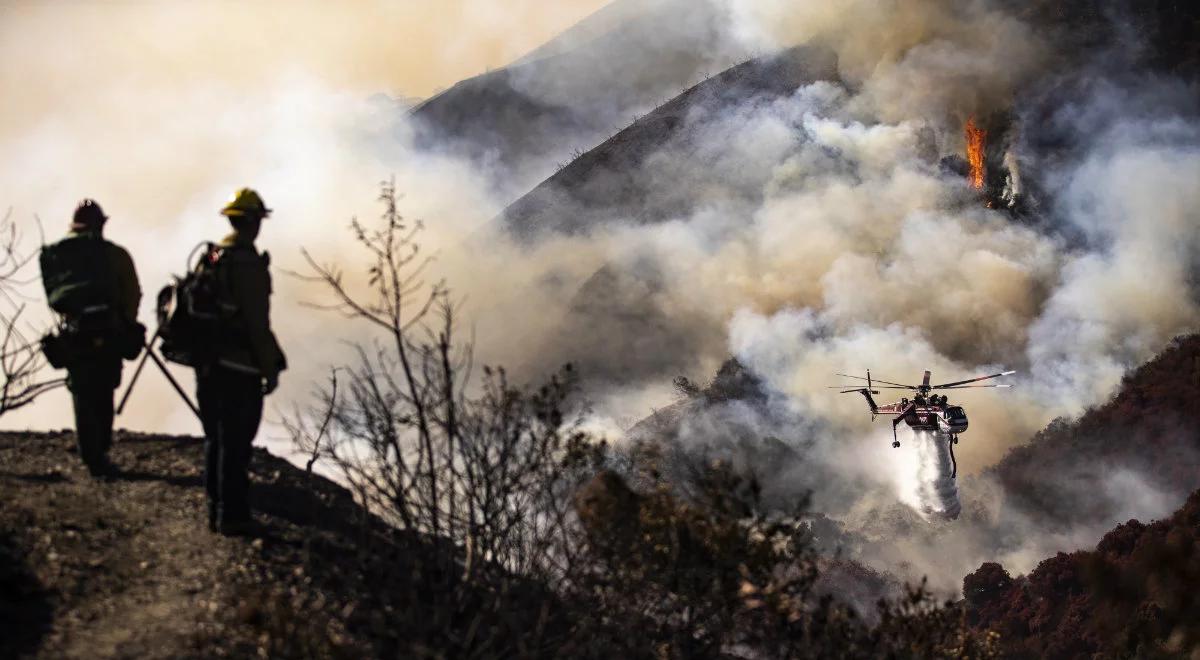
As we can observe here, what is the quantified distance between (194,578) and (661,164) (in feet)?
263

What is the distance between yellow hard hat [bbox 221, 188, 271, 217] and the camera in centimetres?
1026

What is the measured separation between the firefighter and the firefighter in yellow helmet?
6.92 feet

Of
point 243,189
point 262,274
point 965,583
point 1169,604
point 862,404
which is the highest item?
point 862,404

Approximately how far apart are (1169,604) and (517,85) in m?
92.3

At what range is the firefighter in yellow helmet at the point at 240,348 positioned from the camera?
10.2 metres

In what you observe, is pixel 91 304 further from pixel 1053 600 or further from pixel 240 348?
pixel 1053 600

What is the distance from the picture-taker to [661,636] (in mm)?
11883

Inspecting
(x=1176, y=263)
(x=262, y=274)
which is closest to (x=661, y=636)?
(x=262, y=274)

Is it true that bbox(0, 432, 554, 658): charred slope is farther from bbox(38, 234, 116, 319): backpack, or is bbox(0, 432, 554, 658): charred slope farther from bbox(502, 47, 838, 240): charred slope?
bbox(502, 47, 838, 240): charred slope

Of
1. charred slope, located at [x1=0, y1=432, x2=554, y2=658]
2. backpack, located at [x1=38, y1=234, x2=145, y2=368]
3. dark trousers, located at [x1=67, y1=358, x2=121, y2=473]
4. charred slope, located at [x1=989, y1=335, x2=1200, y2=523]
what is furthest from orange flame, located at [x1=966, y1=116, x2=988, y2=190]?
backpack, located at [x1=38, y1=234, x2=145, y2=368]

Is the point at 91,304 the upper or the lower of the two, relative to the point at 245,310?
upper

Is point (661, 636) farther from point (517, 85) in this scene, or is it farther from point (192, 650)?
point (517, 85)

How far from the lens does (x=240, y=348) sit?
10297 mm

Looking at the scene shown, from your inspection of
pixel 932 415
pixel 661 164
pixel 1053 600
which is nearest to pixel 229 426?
pixel 932 415
